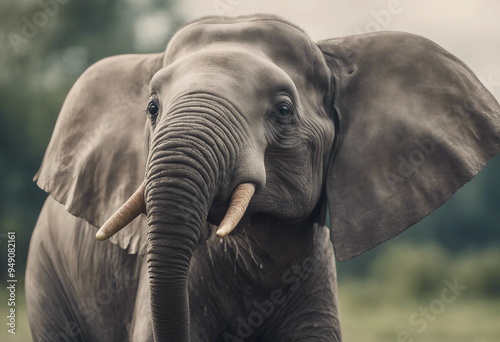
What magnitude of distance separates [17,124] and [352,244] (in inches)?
450

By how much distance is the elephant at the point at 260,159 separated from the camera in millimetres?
2725

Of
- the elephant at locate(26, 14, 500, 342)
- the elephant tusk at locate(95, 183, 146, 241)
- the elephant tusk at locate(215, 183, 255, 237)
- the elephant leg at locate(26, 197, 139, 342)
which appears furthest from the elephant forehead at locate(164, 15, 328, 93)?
the elephant leg at locate(26, 197, 139, 342)

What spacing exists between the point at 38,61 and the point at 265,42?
12720 mm

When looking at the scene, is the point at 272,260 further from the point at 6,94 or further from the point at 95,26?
the point at 95,26

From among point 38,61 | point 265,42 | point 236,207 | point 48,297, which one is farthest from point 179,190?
point 38,61

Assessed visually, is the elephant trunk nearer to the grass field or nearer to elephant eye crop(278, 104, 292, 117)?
elephant eye crop(278, 104, 292, 117)

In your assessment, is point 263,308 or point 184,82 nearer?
point 184,82

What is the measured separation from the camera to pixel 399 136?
11.1ft

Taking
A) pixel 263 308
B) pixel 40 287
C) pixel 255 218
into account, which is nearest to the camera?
pixel 255 218

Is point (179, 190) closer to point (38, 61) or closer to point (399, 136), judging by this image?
point (399, 136)

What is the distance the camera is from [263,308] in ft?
11.6

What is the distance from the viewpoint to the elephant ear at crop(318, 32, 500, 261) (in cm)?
335

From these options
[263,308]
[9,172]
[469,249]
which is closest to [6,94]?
[9,172]

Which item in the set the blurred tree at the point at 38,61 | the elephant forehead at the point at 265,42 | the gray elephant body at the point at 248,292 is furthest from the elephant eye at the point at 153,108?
the blurred tree at the point at 38,61
